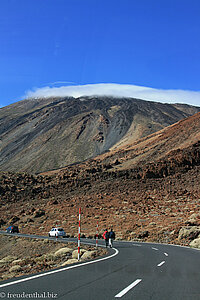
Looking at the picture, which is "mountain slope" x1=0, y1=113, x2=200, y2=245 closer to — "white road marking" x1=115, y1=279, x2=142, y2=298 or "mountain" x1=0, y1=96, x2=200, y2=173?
"white road marking" x1=115, y1=279, x2=142, y2=298

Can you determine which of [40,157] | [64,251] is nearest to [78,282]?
[64,251]

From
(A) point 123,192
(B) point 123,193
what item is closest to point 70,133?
(A) point 123,192

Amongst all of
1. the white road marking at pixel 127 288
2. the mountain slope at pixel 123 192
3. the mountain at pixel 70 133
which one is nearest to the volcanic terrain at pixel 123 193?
the mountain slope at pixel 123 192

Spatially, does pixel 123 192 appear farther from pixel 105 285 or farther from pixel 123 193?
pixel 105 285

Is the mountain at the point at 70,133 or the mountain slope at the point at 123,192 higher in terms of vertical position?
the mountain at the point at 70,133

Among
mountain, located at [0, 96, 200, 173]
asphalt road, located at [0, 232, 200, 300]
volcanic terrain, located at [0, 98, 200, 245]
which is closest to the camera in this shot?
asphalt road, located at [0, 232, 200, 300]

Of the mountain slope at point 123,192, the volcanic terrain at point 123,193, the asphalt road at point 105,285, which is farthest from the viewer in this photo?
the mountain slope at point 123,192

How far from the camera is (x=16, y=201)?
68.1 meters

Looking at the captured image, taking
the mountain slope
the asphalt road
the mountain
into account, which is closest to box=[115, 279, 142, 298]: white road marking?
the asphalt road

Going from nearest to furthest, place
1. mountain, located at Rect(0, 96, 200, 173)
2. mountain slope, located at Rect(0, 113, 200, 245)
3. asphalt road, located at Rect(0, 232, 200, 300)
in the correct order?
asphalt road, located at Rect(0, 232, 200, 300), mountain slope, located at Rect(0, 113, 200, 245), mountain, located at Rect(0, 96, 200, 173)

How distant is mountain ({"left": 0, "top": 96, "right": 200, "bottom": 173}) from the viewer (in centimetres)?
12019

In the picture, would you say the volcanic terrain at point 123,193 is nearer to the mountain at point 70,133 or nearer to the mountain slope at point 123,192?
the mountain slope at point 123,192

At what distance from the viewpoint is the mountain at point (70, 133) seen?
394 ft

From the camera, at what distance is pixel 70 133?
144375mm
